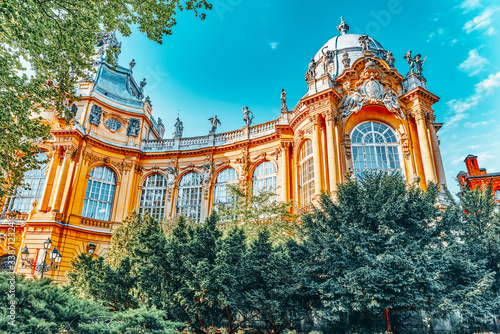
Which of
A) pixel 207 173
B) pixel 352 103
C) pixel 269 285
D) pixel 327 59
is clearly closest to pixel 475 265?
pixel 269 285

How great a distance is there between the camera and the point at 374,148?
1930cm

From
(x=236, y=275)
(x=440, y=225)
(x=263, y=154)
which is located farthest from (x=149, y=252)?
(x=263, y=154)

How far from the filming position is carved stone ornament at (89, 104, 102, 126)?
83.1 feet

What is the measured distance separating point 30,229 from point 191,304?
708 inches

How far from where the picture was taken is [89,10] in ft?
29.6

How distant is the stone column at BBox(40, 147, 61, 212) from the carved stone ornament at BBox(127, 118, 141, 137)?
554 cm

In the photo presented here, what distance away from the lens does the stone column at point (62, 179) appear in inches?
878

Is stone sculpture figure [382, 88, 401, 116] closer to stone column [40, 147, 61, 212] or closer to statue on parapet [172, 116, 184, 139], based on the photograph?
statue on parapet [172, 116, 184, 139]

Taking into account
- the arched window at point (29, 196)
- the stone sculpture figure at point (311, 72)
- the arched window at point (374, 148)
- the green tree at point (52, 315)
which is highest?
the stone sculpture figure at point (311, 72)

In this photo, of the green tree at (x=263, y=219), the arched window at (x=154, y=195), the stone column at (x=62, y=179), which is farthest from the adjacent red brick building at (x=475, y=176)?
the stone column at (x=62, y=179)

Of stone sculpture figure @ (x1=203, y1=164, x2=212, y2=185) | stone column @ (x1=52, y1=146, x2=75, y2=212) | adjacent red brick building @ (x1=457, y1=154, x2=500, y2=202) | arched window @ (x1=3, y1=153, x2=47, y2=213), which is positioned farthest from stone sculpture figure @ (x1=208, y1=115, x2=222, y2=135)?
adjacent red brick building @ (x1=457, y1=154, x2=500, y2=202)

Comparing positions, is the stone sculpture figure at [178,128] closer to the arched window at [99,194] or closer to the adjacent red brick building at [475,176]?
the arched window at [99,194]

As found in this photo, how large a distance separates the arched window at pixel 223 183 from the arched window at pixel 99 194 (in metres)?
8.16

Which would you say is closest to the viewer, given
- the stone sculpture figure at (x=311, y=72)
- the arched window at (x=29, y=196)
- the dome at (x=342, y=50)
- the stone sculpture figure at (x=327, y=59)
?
the stone sculpture figure at (x=327, y=59)
